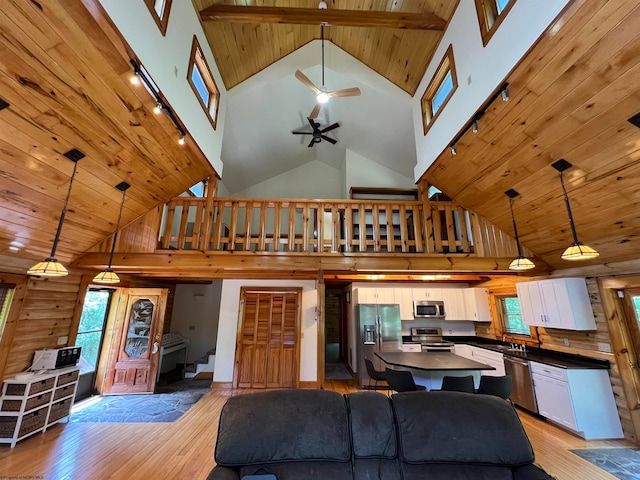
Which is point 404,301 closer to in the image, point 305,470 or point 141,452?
A: point 305,470

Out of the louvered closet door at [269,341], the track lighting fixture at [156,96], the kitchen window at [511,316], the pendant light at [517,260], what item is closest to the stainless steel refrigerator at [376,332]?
the louvered closet door at [269,341]

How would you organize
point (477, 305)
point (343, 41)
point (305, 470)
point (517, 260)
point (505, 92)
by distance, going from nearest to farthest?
point (305, 470), point (505, 92), point (517, 260), point (343, 41), point (477, 305)

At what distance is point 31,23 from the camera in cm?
176

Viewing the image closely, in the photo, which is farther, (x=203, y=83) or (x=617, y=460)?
(x=203, y=83)

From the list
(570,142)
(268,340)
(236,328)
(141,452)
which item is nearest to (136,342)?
(236,328)

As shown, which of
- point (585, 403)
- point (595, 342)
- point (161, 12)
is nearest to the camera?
point (161, 12)

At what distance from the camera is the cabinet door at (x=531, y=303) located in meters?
4.43

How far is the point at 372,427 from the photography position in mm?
1859

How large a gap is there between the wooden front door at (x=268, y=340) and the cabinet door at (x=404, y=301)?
221 centimetres

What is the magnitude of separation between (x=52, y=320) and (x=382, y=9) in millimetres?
6698

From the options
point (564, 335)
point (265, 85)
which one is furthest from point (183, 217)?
point (564, 335)

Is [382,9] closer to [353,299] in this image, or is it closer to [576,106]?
[576,106]

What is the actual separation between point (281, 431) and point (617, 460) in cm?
392

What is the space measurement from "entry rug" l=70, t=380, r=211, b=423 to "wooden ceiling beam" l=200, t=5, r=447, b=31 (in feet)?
19.5
